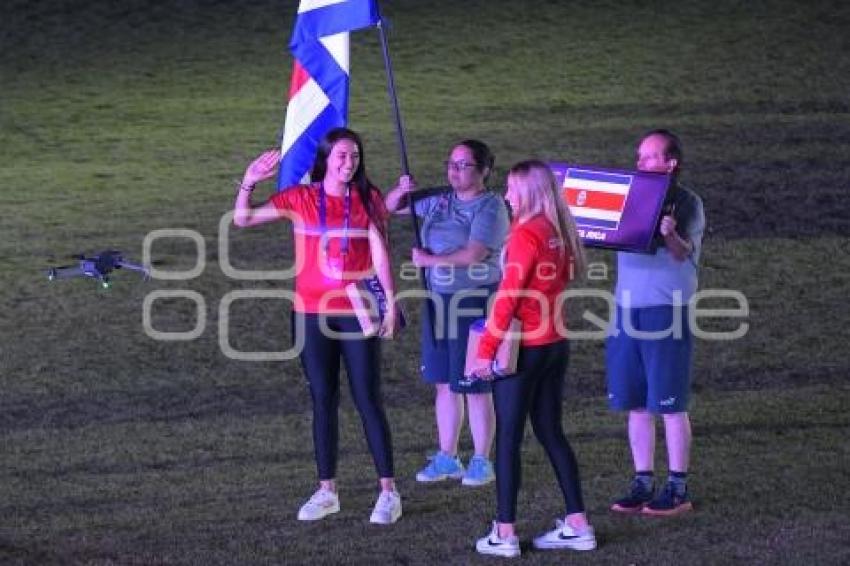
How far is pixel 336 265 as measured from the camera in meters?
7.31

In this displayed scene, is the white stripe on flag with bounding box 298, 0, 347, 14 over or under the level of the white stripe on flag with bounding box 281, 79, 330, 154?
over

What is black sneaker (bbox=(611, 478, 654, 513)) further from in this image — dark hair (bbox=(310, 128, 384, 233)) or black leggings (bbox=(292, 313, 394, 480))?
dark hair (bbox=(310, 128, 384, 233))

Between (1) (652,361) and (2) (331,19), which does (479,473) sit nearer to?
(1) (652,361)

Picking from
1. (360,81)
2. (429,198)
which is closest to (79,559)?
(429,198)

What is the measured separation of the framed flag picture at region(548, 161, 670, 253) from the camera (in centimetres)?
730

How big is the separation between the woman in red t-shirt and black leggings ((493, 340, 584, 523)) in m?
0.72

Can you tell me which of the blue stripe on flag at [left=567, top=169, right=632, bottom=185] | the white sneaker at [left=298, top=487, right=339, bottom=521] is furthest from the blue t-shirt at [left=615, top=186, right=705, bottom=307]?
the white sneaker at [left=298, top=487, right=339, bottom=521]

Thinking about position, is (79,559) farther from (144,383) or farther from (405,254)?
(405,254)

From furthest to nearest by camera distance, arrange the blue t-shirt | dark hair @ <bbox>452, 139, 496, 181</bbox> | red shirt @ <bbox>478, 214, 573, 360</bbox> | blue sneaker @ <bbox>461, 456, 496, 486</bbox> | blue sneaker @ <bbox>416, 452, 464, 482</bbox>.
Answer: blue sneaker @ <bbox>416, 452, 464, 482</bbox> < blue sneaker @ <bbox>461, 456, 496, 486</bbox> < dark hair @ <bbox>452, 139, 496, 181</bbox> < the blue t-shirt < red shirt @ <bbox>478, 214, 573, 360</bbox>

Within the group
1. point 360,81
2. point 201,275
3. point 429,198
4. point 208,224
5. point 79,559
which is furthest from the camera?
point 360,81

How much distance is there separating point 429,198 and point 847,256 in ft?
20.2

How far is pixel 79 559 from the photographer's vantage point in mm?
6988

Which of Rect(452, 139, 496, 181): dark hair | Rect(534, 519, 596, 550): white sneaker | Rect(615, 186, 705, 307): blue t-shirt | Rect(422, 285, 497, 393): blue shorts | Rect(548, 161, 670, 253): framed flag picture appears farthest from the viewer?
Rect(422, 285, 497, 393): blue shorts

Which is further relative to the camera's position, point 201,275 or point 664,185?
point 201,275
